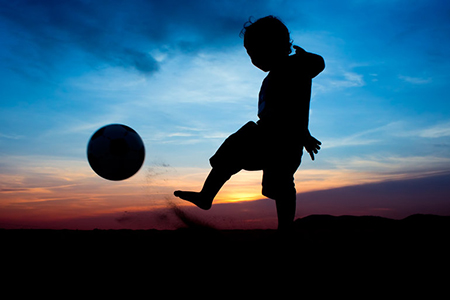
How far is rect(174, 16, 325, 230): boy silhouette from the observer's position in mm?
3486

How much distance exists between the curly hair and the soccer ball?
2.23 m

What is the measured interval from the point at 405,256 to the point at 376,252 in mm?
270

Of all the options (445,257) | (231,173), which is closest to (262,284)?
(231,173)

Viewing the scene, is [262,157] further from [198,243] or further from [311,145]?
[198,243]

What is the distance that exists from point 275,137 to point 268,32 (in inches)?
51.8

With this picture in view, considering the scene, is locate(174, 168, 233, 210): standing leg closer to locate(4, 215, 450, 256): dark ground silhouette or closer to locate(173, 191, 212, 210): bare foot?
locate(173, 191, 212, 210): bare foot

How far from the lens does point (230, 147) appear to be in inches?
137

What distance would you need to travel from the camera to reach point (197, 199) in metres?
3.60

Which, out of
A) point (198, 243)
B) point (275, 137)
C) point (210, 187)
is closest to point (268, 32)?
point (275, 137)

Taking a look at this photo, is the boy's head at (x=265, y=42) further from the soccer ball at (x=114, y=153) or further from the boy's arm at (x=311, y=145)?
the soccer ball at (x=114, y=153)

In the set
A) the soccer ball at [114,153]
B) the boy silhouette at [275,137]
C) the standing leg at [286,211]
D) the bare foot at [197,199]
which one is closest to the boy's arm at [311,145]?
the boy silhouette at [275,137]

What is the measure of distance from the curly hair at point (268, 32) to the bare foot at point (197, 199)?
1.97m

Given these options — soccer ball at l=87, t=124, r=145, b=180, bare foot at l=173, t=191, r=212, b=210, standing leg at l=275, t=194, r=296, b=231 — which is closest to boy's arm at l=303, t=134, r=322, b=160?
standing leg at l=275, t=194, r=296, b=231

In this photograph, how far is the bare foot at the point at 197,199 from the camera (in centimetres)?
358
